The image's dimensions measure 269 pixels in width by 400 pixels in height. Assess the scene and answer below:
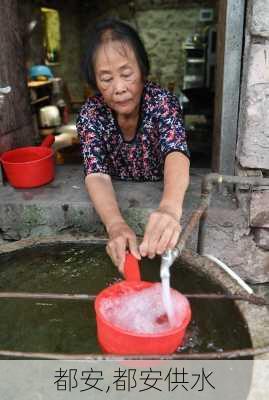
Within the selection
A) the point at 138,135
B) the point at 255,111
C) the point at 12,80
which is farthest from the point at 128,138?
the point at 12,80

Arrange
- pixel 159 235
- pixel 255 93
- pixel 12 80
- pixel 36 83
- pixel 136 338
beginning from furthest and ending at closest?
pixel 36 83
pixel 12 80
pixel 255 93
pixel 159 235
pixel 136 338

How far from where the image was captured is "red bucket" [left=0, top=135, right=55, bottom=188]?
289 centimetres

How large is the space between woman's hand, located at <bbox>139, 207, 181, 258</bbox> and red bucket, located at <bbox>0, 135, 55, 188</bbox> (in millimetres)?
1504

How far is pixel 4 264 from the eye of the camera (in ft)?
7.36

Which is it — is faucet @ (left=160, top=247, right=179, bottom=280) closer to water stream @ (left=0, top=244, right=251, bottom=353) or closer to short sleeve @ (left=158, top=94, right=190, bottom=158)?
water stream @ (left=0, top=244, right=251, bottom=353)

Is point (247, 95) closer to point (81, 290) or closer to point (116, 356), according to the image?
point (81, 290)

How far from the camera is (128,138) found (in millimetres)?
2768

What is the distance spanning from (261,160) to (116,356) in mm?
1641

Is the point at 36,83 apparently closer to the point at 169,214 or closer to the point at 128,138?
the point at 128,138

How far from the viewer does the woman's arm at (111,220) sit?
5.46 feet

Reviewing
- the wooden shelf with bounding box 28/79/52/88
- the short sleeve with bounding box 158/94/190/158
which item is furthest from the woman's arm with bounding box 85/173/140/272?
the wooden shelf with bounding box 28/79/52/88

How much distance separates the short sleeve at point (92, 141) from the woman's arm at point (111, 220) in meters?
0.07

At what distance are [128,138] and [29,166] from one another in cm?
73

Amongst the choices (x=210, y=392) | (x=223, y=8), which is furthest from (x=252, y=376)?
(x=223, y=8)
